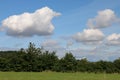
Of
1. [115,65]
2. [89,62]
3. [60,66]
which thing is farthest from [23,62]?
[115,65]

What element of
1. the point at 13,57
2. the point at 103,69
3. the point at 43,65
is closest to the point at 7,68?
the point at 13,57

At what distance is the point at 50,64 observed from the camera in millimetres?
67875

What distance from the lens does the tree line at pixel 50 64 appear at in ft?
219

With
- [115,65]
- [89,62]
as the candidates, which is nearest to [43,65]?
[89,62]

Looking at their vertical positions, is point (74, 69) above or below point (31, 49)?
below

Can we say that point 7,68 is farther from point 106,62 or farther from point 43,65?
point 106,62

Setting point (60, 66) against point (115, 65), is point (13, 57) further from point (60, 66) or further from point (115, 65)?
point (115, 65)

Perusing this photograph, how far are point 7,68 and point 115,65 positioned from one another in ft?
79.1

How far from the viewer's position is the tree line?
219 ft

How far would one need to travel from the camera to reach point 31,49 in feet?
228

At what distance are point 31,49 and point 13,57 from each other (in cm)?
443

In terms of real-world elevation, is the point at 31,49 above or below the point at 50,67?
above

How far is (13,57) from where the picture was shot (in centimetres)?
6888

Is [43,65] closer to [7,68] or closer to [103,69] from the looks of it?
[7,68]
